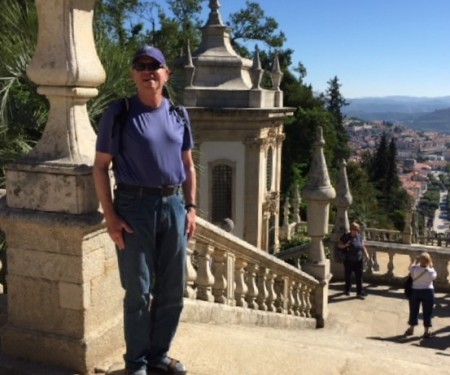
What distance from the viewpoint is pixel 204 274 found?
513 centimetres

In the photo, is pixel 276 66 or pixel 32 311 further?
pixel 276 66

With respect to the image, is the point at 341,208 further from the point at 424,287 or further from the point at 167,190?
the point at 167,190

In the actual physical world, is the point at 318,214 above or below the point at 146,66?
below

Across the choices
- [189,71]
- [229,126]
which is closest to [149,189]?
[189,71]

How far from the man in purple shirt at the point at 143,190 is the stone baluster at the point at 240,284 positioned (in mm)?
2684

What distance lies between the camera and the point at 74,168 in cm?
318

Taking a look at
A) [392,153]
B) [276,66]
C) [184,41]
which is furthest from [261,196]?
[392,153]

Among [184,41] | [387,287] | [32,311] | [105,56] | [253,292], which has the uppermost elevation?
[184,41]

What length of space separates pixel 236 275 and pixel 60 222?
302 cm

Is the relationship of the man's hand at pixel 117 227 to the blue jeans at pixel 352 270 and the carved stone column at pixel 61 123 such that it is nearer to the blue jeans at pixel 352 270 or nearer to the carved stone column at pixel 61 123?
the carved stone column at pixel 61 123

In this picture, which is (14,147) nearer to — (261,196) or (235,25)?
(261,196)

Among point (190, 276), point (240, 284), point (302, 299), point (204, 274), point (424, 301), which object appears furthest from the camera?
point (424, 301)

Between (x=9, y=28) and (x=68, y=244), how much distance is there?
5028mm

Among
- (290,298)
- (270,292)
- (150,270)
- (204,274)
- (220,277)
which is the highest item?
(150,270)
